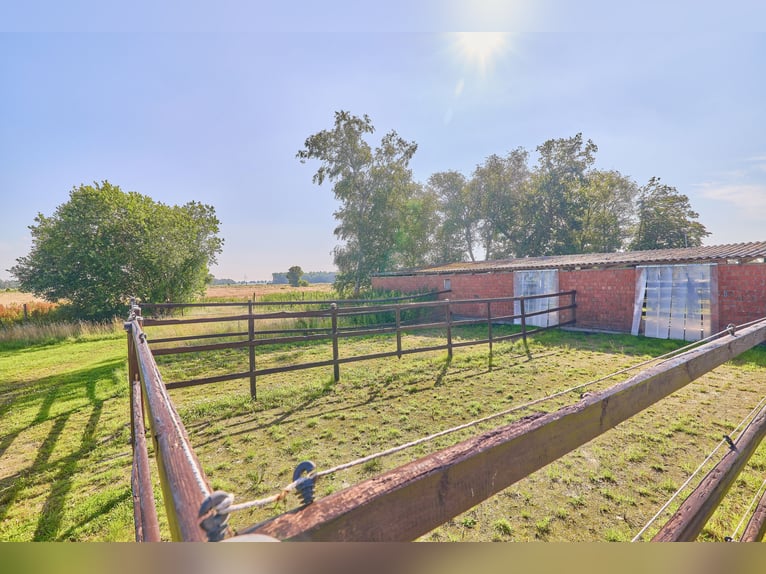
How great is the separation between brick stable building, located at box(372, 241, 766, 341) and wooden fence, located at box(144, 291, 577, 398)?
0.67 m

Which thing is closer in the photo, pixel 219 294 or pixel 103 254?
pixel 103 254

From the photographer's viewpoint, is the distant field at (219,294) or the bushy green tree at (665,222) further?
the bushy green tree at (665,222)

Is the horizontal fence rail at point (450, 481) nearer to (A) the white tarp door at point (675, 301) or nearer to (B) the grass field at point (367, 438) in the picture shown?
(B) the grass field at point (367, 438)

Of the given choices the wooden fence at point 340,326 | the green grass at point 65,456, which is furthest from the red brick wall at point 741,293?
the green grass at point 65,456

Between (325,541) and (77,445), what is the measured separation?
4658 millimetres

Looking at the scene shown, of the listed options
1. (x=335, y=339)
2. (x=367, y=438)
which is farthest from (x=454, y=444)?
(x=335, y=339)

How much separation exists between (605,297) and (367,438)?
969 cm

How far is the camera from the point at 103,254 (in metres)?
13.7

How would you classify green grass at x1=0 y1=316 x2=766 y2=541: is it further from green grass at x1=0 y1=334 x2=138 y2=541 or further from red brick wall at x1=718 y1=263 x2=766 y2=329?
red brick wall at x1=718 y1=263 x2=766 y2=329

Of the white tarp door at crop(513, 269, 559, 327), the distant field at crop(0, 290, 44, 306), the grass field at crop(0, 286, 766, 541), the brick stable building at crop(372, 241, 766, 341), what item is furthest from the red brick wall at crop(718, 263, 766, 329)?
the distant field at crop(0, 290, 44, 306)

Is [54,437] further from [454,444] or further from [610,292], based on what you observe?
[610,292]

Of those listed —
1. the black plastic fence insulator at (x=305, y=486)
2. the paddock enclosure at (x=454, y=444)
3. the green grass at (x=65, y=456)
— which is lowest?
the green grass at (x=65, y=456)

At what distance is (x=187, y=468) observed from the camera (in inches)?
27.1

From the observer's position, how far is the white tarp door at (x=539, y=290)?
11.2 meters
